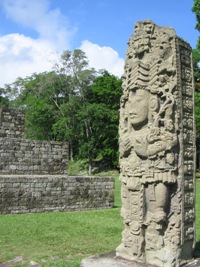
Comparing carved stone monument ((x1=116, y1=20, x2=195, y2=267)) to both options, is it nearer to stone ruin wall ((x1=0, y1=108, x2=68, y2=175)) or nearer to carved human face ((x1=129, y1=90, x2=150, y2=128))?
carved human face ((x1=129, y1=90, x2=150, y2=128))

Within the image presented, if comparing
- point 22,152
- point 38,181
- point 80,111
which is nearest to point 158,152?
point 38,181

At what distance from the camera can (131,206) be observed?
4.82m

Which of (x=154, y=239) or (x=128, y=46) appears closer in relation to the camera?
(x=154, y=239)

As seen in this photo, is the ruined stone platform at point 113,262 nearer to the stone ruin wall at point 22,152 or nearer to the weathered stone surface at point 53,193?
the weathered stone surface at point 53,193

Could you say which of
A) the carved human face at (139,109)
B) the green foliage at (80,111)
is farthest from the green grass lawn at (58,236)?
the green foliage at (80,111)

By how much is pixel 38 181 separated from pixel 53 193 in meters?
0.68

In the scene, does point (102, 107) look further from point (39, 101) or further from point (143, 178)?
point (143, 178)

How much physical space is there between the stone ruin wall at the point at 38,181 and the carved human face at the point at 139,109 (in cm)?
685

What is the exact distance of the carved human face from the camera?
15.8 ft

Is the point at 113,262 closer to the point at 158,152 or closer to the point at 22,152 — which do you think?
the point at 158,152

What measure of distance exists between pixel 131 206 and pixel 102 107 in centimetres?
2561

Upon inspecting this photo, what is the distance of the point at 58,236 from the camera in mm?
7496

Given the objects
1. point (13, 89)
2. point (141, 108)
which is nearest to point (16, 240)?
point (141, 108)

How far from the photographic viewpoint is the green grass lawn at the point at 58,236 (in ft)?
19.4
